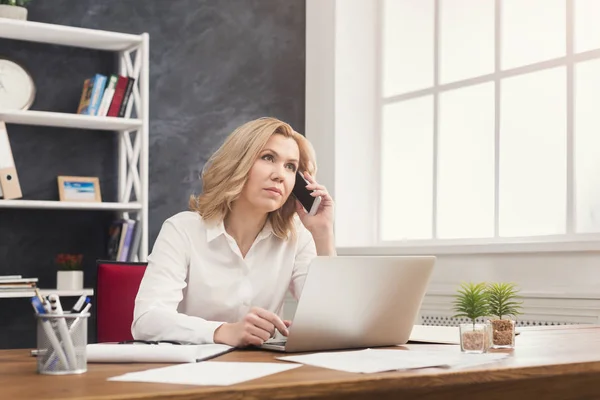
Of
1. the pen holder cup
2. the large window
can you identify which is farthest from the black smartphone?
the large window

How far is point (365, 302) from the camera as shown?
1579mm

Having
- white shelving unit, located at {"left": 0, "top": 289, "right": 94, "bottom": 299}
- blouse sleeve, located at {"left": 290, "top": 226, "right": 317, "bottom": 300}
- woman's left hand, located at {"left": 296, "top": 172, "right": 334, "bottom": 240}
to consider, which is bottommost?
white shelving unit, located at {"left": 0, "top": 289, "right": 94, "bottom": 299}

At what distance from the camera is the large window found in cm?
334

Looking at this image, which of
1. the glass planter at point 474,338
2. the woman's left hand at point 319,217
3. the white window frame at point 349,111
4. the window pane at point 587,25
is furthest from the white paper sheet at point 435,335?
the white window frame at point 349,111

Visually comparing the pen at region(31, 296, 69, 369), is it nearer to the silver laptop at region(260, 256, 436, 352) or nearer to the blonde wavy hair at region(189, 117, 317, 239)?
the silver laptop at region(260, 256, 436, 352)

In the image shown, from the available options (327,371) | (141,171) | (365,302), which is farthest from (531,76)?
(327,371)

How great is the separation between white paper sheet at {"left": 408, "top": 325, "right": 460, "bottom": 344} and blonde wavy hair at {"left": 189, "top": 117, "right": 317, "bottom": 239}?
0.48 metres

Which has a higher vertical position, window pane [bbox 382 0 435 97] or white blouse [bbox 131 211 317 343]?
window pane [bbox 382 0 435 97]

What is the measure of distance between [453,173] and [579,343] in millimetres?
2207

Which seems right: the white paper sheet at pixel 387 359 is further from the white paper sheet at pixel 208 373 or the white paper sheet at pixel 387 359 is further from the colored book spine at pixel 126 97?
the colored book spine at pixel 126 97

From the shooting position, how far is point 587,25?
11.0 ft

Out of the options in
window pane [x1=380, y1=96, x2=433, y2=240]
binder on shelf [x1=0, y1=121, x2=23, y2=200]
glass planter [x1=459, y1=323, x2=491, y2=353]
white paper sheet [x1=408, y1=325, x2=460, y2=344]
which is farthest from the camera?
window pane [x1=380, y1=96, x2=433, y2=240]

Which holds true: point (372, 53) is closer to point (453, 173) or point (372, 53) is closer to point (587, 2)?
point (453, 173)

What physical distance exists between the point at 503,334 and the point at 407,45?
9.19 feet
